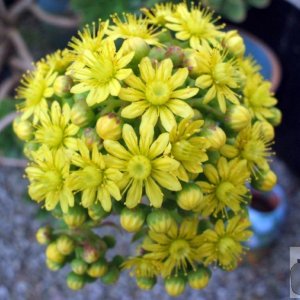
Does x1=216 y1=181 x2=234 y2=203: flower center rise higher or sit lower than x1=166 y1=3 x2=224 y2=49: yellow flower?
lower

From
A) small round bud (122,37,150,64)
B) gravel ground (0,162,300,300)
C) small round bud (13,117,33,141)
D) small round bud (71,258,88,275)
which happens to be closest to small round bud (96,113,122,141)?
small round bud (122,37,150,64)

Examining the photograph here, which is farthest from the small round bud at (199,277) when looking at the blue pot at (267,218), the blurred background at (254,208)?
the blue pot at (267,218)

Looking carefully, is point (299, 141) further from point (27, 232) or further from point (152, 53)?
point (152, 53)

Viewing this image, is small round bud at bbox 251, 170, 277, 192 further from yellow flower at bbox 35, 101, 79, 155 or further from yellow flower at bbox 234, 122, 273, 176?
yellow flower at bbox 35, 101, 79, 155

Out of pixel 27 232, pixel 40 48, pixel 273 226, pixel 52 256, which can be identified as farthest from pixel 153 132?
pixel 40 48

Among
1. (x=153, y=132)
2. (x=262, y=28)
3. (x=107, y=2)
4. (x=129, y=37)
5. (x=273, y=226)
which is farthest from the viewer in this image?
(x=262, y=28)

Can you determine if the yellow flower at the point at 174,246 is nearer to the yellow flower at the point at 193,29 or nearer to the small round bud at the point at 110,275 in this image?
the small round bud at the point at 110,275
